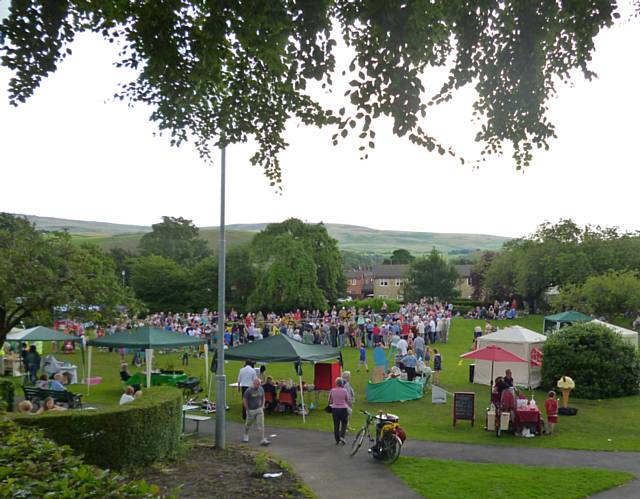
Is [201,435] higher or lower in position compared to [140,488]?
lower

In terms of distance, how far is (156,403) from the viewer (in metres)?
11.9

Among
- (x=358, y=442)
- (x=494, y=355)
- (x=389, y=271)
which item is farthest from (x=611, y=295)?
(x=389, y=271)

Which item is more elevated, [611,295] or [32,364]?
[611,295]

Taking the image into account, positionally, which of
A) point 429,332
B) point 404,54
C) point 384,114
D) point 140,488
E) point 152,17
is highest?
point 152,17

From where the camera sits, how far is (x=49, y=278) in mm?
17953

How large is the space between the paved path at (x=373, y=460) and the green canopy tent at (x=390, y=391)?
430 cm

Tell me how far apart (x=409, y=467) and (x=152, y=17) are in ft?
29.3

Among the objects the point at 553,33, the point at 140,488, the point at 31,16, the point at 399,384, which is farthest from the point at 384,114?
the point at 399,384

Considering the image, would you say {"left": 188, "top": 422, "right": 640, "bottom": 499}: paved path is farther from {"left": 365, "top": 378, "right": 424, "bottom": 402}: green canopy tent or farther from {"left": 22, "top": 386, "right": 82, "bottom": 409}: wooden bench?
{"left": 365, "top": 378, "right": 424, "bottom": 402}: green canopy tent

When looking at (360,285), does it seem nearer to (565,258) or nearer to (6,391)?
(565,258)

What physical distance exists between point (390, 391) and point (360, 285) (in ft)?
394

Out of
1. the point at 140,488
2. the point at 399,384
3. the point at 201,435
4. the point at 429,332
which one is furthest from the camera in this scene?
the point at 429,332

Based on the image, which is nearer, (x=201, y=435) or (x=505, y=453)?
(x=505, y=453)

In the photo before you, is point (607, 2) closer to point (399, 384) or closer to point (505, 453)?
point (505, 453)
